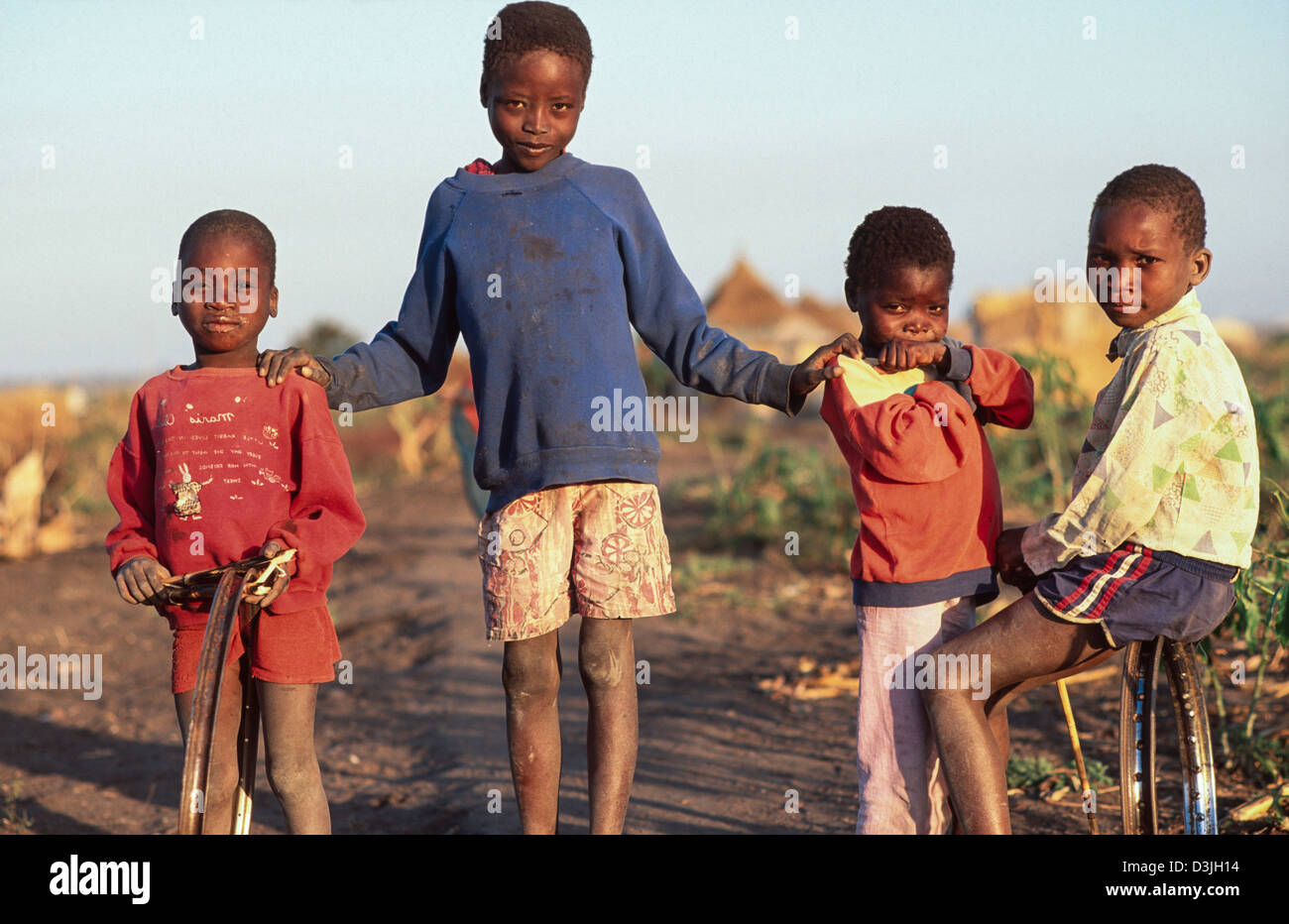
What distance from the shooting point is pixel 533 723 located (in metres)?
3.14

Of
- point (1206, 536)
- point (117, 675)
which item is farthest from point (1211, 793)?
point (117, 675)

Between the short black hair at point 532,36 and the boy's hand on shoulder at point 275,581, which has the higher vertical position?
the short black hair at point 532,36

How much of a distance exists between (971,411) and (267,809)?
2.89 m

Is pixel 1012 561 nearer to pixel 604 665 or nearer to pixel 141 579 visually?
pixel 604 665

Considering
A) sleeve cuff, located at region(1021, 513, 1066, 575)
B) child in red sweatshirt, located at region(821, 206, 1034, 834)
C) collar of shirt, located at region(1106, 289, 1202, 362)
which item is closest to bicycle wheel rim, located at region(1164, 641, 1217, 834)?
sleeve cuff, located at region(1021, 513, 1066, 575)

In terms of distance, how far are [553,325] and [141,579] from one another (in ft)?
3.71

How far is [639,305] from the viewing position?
328 cm

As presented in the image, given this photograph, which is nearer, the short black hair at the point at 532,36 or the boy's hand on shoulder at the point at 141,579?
the boy's hand on shoulder at the point at 141,579

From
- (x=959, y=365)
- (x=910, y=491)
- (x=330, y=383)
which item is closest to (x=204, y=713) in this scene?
(x=330, y=383)

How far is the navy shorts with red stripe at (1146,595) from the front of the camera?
278 cm

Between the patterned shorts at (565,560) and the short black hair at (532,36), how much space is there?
3.39 ft

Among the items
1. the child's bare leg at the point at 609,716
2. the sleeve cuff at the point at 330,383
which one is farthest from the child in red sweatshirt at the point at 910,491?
the sleeve cuff at the point at 330,383

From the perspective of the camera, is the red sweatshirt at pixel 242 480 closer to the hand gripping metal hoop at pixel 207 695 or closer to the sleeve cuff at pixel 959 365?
the hand gripping metal hoop at pixel 207 695
